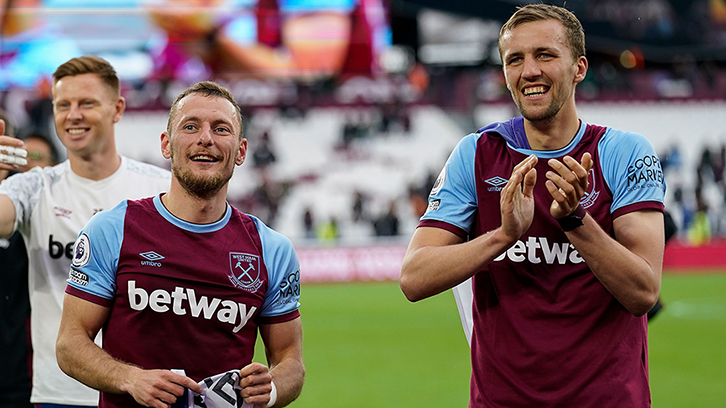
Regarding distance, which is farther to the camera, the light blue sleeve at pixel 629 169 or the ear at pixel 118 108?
the ear at pixel 118 108

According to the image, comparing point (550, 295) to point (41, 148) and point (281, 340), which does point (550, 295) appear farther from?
point (41, 148)

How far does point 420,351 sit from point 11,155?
8.90 meters

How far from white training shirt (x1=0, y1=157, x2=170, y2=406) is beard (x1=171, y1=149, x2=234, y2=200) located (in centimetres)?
112

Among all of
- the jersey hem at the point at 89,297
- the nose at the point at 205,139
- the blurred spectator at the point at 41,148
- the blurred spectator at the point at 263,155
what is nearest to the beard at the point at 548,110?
the nose at the point at 205,139

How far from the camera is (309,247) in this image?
21.8 meters

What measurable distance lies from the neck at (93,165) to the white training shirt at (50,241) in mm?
61

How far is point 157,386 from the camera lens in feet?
8.53

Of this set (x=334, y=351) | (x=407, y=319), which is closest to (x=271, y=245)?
(x=334, y=351)

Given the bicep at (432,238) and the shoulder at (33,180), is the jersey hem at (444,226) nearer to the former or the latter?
the bicep at (432,238)

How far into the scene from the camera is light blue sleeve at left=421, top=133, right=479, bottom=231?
2955mm

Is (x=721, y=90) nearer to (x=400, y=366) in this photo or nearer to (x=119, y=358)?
(x=400, y=366)

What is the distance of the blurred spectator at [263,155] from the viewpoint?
101 feet

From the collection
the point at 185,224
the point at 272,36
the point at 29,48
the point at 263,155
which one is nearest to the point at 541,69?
the point at 185,224

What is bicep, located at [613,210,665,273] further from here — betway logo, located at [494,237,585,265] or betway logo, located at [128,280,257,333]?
betway logo, located at [128,280,257,333]
